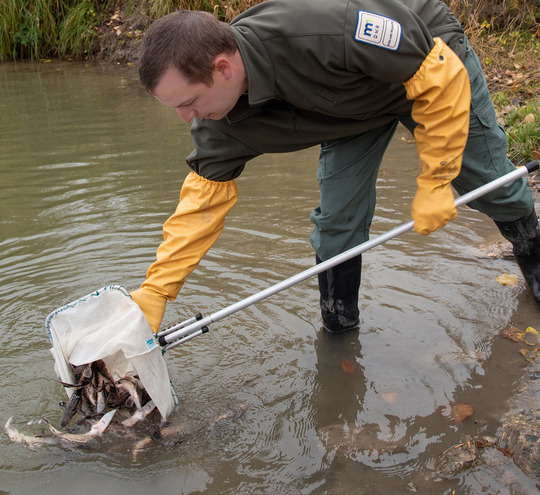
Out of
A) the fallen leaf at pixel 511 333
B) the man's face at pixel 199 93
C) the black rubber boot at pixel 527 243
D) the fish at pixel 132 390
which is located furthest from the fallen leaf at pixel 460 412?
the man's face at pixel 199 93

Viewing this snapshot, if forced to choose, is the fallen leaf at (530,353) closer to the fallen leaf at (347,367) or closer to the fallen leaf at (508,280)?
the fallen leaf at (508,280)

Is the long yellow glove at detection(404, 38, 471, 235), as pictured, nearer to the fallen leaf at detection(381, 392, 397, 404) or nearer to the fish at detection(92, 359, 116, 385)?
the fallen leaf at detection(381, 392, 397, 404)

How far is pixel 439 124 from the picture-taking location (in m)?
2.34

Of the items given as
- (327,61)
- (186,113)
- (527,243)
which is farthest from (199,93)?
(527,243)

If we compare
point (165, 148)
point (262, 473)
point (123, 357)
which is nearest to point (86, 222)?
point (165, 148)

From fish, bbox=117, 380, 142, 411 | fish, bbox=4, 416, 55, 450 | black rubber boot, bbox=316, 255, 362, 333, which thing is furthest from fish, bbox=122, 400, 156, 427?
black rubber boot, bbox=316, 255, 362, 333

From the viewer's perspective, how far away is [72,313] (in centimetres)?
262

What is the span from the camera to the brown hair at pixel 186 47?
2158mm

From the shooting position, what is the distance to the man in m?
2.21

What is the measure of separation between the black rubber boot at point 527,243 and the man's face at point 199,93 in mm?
1573

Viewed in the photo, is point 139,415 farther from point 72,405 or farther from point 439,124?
point 439,124

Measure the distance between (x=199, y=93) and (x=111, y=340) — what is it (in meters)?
1.03

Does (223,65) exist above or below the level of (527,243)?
above

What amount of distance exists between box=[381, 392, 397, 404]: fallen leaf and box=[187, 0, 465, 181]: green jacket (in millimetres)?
1161
